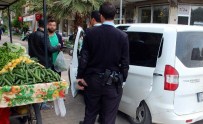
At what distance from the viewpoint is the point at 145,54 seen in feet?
14.8

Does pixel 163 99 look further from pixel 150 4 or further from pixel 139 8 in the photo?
pixel 139 8

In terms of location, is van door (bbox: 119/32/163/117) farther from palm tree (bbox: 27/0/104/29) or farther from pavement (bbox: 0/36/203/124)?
palm tree (bbox: 27/0/104/29)

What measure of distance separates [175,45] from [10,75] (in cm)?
233

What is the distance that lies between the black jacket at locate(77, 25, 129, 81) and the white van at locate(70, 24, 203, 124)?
0.82 metres

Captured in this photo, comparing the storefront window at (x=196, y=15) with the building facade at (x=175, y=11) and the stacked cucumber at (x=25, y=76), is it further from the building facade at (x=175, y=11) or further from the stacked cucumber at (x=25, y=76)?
the stacked cucumber at (x=25, y=76)

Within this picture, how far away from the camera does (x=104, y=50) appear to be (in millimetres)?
3406

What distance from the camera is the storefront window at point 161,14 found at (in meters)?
17.8

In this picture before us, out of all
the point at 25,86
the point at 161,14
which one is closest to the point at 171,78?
the point at 25,86

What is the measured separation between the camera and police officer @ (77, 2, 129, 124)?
342cm

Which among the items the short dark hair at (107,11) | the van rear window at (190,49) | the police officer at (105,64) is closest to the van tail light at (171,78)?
the van rear window at (190,49)

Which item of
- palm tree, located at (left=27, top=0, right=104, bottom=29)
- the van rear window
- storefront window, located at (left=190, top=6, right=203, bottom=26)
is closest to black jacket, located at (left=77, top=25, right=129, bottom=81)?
the van rear window

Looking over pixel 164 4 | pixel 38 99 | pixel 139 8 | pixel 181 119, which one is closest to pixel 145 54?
pixel 181 119

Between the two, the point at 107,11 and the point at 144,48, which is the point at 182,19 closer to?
the point at 144,48

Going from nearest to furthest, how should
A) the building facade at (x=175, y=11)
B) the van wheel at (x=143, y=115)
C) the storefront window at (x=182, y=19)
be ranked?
the van wheel at (x=143, y=115), the building facade at (x=175, y=11), the storefront window at (x=182, y=19)
